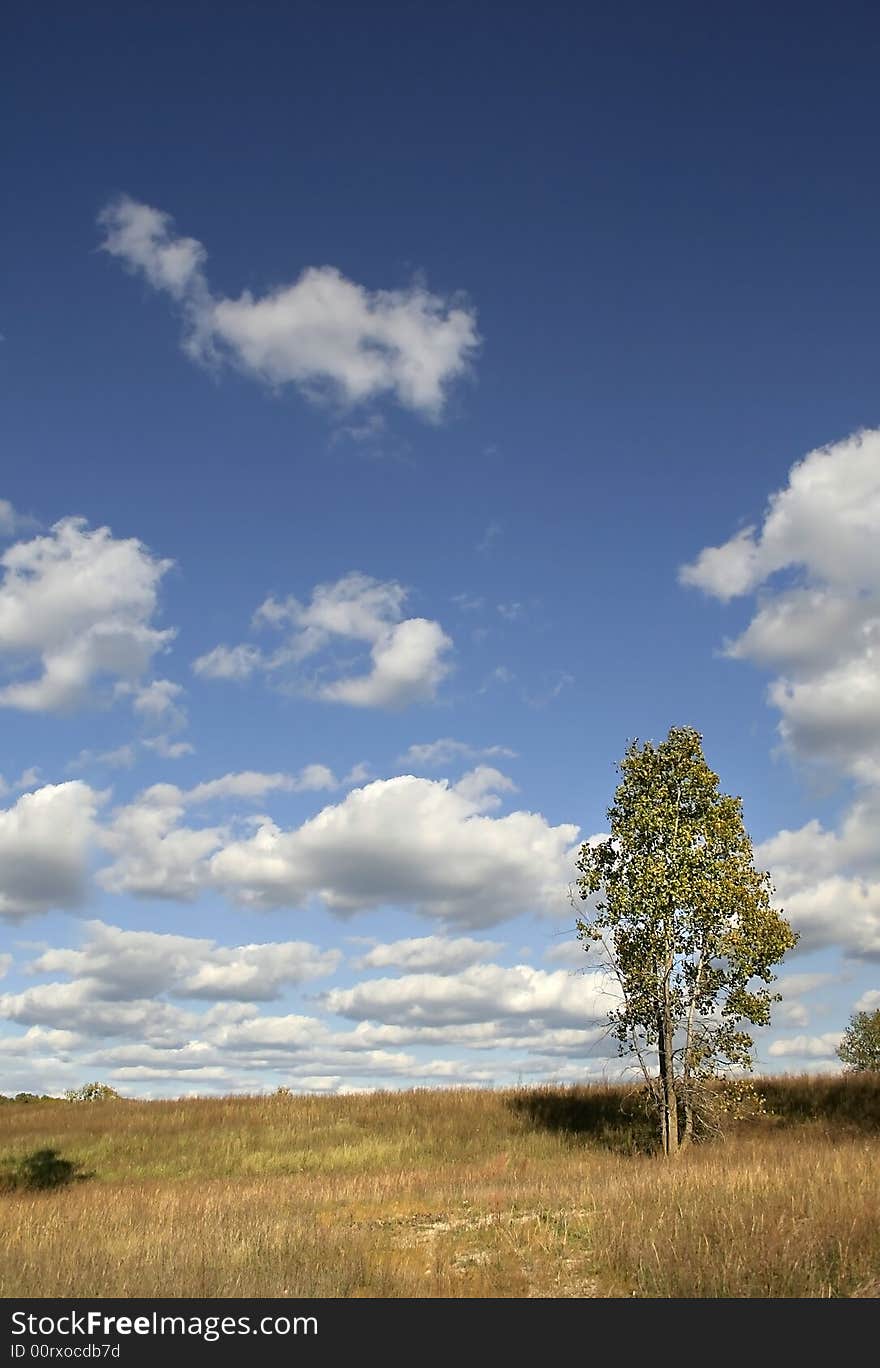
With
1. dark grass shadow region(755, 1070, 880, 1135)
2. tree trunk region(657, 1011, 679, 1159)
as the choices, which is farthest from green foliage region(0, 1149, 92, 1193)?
dark grass shadow region(755, 1070, 880, 1135)

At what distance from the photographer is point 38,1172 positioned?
3606 cm

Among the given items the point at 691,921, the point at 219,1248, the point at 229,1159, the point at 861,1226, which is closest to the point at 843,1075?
the point at 691,921

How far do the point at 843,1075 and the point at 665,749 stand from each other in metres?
20.8

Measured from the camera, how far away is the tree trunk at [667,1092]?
103 feet

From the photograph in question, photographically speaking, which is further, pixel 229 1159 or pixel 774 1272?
pixel 229 1159

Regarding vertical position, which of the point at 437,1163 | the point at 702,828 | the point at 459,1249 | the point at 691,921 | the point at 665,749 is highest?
the point at 665,749

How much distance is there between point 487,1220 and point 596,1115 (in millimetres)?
24478

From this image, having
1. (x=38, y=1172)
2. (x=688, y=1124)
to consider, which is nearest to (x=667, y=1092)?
(x=688, y=1124)

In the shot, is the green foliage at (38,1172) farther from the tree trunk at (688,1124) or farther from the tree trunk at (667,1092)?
the tree trunk at (688,1124)

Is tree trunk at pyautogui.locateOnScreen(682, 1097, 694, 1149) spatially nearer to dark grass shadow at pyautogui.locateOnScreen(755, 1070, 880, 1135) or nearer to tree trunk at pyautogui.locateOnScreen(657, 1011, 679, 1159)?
tree trunk at pyautogui.locateOnScreen(657, 1011, 679, 1159)

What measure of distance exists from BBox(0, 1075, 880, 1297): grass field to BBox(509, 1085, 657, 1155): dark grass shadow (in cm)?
22
